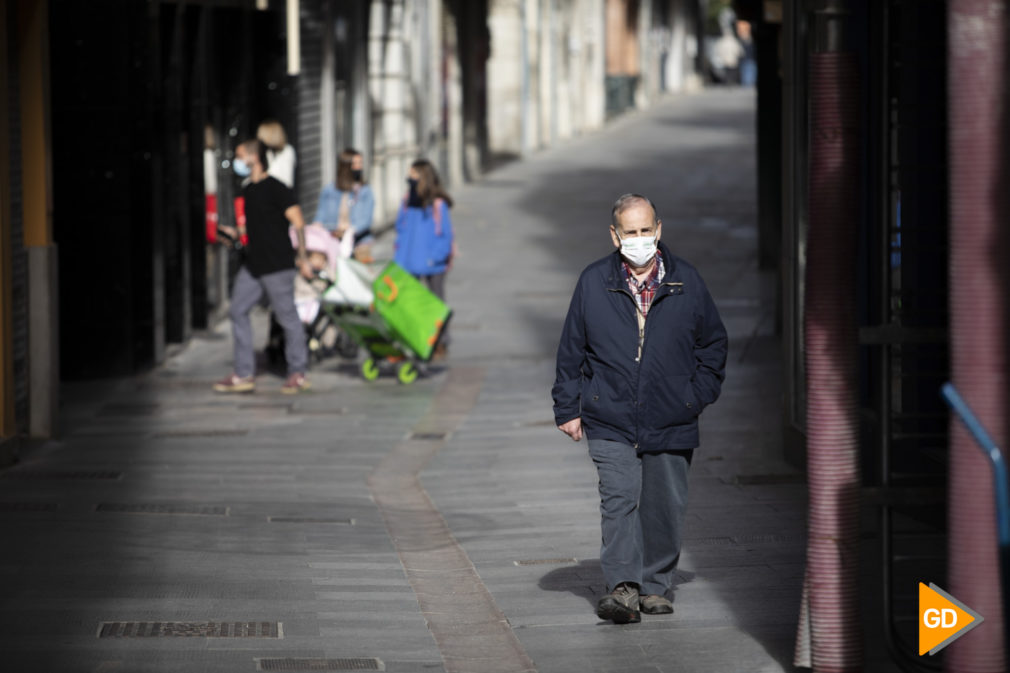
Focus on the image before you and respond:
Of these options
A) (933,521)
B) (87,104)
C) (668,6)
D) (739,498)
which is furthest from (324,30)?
(668,6)

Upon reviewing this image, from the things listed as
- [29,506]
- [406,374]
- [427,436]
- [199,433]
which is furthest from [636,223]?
[406,374]

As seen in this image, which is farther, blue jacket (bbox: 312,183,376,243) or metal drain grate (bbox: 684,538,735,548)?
blue jacket (bbox: 312,183,376,243)

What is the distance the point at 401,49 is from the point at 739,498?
60.0 ft

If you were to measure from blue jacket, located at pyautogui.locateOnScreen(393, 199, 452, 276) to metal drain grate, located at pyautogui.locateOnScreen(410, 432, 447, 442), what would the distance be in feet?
10.2

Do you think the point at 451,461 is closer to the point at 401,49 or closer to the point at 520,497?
the point at 520,497

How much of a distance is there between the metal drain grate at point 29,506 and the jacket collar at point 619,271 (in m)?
3.77

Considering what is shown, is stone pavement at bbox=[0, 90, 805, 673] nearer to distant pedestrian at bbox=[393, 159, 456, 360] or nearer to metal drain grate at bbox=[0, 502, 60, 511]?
metal drain grate at bbox=[0, 502, 60, 511]

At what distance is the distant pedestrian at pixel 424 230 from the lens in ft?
49.0

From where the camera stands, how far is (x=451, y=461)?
37.1 feet

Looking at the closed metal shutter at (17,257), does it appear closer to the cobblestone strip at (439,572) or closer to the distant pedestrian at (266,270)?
the distant pedestrian at (266,270)

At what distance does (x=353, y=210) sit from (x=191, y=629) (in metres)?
8.47

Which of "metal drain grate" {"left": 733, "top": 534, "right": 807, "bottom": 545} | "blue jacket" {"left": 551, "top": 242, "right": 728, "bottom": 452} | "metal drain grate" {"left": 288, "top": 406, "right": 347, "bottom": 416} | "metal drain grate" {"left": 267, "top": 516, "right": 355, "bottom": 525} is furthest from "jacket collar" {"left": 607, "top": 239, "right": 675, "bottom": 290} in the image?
"metal drain grate" {"left": 288, "top": 406, "right": 347, "bottom": 416}

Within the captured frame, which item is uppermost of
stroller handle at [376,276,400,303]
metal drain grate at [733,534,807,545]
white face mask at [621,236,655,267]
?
white face mask at [621,236,655,267]

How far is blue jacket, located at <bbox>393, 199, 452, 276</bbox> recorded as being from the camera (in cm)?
1512
